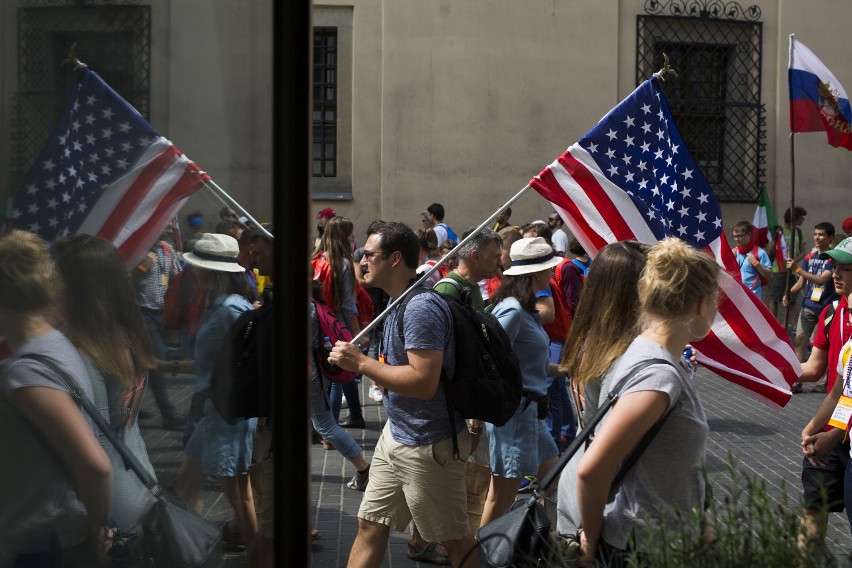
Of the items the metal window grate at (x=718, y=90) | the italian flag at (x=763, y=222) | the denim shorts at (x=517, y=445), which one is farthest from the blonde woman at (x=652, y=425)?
the metal window grate at (x=718, y=90)

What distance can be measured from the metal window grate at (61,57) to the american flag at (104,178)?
16 millimetres

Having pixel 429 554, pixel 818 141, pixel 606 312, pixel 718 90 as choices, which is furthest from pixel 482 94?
pixel 606 312

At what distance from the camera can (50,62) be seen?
1171 millimetres

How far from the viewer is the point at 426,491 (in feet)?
12.5

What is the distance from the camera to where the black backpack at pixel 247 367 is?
146 cm

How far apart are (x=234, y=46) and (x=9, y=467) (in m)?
0.63

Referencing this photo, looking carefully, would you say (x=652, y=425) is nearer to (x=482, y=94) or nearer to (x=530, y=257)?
(x=530, y=257)

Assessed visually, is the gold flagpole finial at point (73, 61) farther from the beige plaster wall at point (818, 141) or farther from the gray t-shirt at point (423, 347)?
the beige plaster wall at point (818, 141)

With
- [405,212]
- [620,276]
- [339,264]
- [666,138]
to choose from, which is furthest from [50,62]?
[405,212]

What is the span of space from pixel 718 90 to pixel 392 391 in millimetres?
14738

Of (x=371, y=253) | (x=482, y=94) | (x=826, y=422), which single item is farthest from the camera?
(x=482, y=94)

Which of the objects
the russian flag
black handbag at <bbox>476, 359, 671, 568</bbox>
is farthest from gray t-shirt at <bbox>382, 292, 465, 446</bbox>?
the russian flag

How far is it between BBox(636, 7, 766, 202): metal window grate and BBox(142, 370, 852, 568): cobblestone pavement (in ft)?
20.5

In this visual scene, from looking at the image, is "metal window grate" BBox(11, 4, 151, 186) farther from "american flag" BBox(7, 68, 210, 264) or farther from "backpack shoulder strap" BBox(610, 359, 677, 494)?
"backpack shoulder strap" BBox(610, 359, 677, 494)
